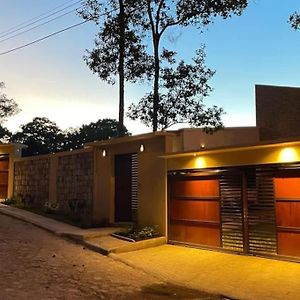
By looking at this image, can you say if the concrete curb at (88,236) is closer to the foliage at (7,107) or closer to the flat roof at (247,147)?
the flat roof at (247,147)

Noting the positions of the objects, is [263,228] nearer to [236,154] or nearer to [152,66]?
[236,154]

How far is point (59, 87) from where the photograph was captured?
21.4 meters

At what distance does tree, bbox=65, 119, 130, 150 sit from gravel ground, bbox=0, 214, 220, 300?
2729 cm

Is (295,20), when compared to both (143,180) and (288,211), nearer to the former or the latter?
(288,211)

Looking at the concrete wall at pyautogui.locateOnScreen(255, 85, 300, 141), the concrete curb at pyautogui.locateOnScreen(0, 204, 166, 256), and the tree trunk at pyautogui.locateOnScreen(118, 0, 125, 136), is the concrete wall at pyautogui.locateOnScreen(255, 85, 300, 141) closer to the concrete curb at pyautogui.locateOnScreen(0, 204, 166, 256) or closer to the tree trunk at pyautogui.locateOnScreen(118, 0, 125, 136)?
the tree trunk at pyautogui.locateOnScreen(118, 0, 125, 136)

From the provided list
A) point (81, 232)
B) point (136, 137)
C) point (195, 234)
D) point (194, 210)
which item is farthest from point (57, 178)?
point (195, 234)

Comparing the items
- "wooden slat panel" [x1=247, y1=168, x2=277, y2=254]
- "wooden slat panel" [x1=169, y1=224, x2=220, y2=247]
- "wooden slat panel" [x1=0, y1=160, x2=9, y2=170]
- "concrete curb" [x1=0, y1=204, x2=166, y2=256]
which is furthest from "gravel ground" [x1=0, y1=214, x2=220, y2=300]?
"wooden slat panel" [x1=0, y1=160, x2=9, y2=170]

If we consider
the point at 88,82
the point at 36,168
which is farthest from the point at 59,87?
the point at 36,168

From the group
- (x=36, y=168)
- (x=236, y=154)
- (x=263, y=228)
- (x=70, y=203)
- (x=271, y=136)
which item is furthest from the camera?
(x=271, y=136)

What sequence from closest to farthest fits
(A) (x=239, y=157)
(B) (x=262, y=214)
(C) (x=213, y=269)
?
1. (C) (x=213, y=269)
2. (B) (x=262, y=214)
3. (A) (x=239, y=157)

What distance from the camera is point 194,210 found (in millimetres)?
11281

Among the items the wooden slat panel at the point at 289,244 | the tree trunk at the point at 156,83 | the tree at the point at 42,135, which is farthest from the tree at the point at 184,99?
the tree at the point at 42,135

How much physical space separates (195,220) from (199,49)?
8.43m

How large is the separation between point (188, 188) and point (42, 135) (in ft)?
88.0
